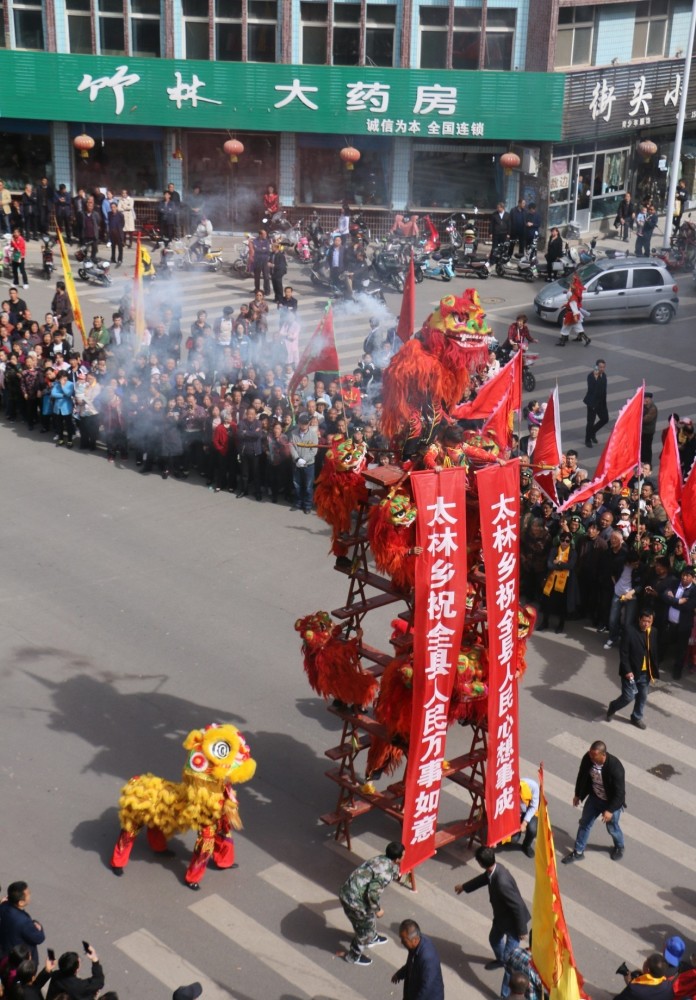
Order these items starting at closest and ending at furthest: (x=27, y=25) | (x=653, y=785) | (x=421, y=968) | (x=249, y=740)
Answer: (x=421, y=968), (x=653, y=785), (x=249, y=740), (x=27, y=25)

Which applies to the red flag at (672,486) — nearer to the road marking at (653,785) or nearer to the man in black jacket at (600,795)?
the road marking at (653,785)

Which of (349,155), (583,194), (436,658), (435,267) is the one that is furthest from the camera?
(583,194)

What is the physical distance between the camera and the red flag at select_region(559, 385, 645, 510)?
53.9ft

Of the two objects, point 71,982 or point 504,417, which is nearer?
point 71,982

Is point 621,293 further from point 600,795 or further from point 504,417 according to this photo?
point 600,795

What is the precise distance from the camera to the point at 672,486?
51.2ft

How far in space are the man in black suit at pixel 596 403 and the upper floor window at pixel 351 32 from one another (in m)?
16.3

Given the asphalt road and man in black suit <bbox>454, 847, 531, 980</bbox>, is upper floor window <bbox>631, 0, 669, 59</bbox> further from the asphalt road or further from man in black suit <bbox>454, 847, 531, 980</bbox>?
man in black suit <bbox>454, 847, 531, 980</bbox>

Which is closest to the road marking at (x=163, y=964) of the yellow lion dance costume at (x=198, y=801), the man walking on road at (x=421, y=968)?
the yellow lion dance costume at (x=198, y=801)

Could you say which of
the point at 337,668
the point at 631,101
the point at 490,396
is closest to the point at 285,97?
the point at 631,101

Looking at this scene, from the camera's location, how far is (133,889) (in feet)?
39.1

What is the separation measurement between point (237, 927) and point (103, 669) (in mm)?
4884

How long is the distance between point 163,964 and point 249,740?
3.52 metres

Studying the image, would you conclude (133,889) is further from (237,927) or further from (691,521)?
(691,521)
